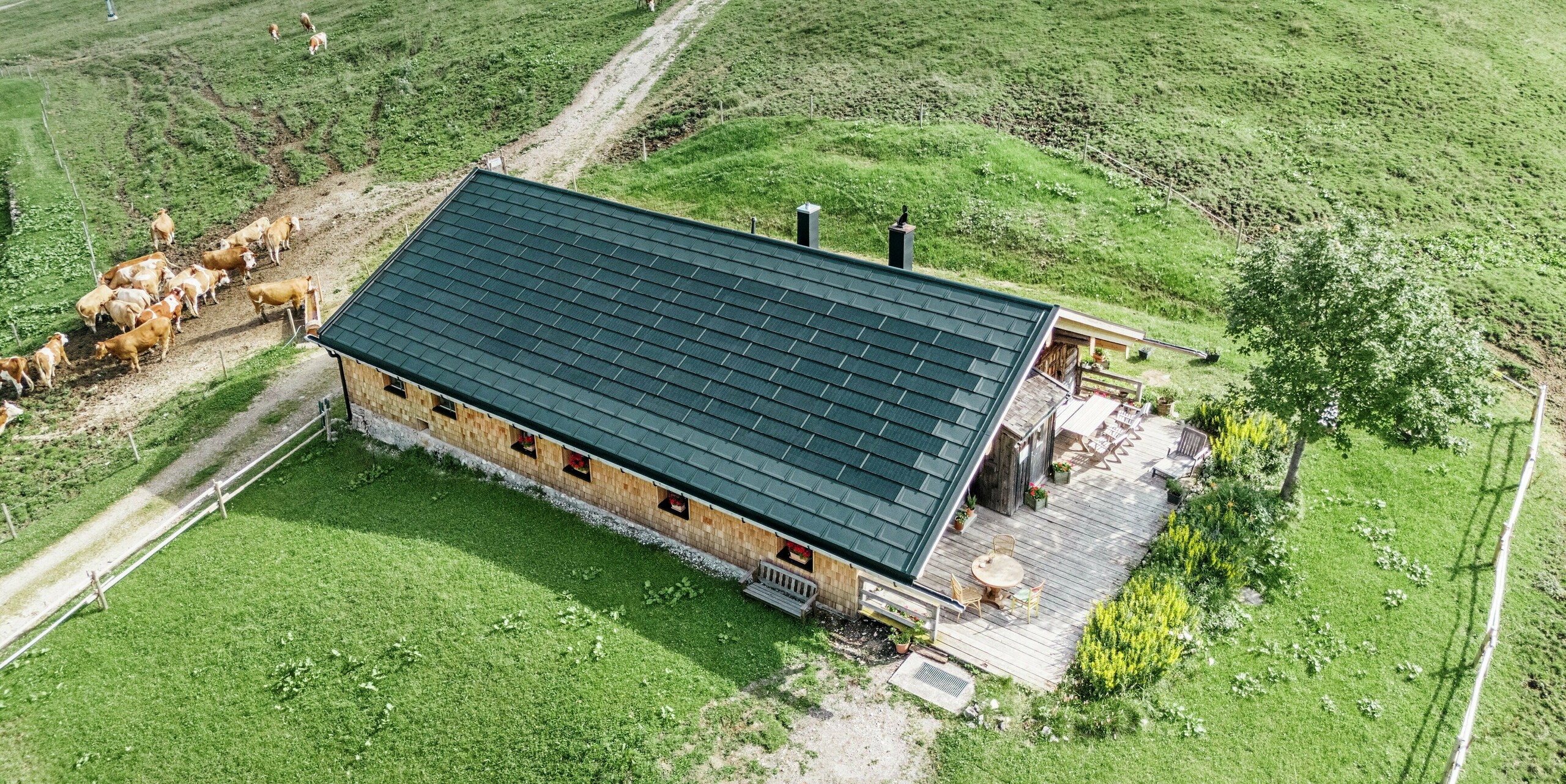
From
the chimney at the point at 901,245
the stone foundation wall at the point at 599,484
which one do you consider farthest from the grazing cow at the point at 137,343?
the chimney at the point at 901,245

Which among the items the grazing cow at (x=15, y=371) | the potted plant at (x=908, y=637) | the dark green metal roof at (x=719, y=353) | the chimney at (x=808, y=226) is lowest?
the grazing cow at (x=15, y=371)

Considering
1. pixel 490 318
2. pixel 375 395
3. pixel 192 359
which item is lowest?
pixel 192 359

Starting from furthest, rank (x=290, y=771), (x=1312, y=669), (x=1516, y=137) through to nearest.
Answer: (x=1516, y=137), (x=1312, y=669), (x=290, y=771)

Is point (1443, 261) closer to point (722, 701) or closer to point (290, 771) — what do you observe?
point (722, 701)

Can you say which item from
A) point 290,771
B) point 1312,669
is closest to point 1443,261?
point 1312,669

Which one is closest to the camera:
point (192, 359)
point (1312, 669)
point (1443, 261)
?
point (1312, 669)

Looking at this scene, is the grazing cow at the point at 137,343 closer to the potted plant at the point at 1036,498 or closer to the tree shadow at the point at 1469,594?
the potted plant at the point at 1036,498

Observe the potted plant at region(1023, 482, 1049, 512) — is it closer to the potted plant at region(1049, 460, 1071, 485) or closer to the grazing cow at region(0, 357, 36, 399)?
the potted plant at region(1049, 460, 1071, 485)

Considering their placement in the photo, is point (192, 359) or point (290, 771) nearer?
point (290, 771)
